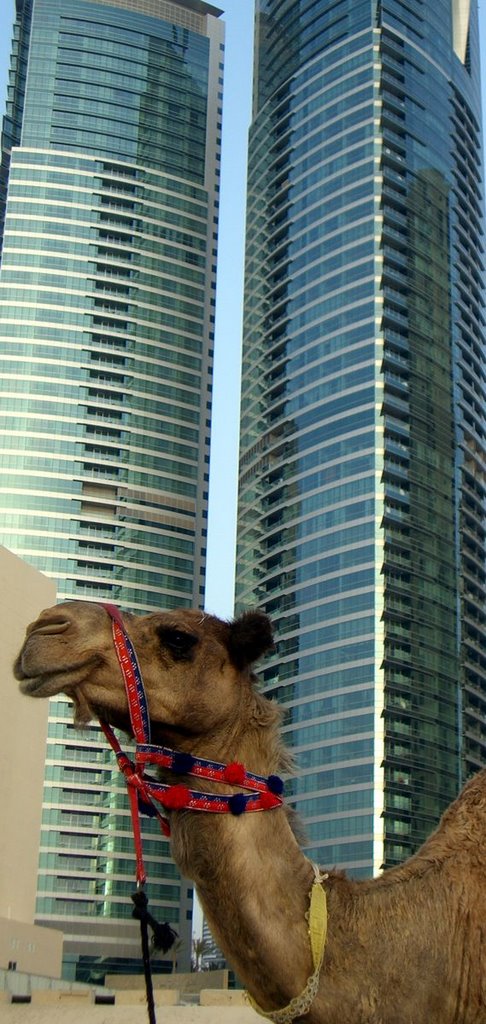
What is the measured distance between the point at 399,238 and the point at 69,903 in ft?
308

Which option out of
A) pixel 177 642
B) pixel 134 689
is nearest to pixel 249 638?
pixel 177 642

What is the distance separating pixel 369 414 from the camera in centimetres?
15312

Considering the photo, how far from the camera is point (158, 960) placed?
5664 inches

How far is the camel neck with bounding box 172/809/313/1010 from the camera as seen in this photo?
5.14 m

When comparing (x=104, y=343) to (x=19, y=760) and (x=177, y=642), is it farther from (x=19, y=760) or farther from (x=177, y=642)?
(x=177, y=642)

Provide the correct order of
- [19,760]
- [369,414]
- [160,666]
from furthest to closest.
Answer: [369,414]
[19,760]
[160,666]

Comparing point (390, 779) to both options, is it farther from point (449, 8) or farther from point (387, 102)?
point (449, 8)

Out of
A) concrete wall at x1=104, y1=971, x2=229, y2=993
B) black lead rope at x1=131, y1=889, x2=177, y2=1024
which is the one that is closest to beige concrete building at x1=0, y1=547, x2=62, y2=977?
concrete wall at x1=104, y1=971, x2=229, y2=993

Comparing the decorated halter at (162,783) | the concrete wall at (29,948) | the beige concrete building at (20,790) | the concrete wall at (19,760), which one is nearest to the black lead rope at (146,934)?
the decorated halter at (162,783)

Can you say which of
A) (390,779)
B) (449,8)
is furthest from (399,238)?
(390,779)

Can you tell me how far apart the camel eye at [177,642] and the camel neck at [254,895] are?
2.48 feet

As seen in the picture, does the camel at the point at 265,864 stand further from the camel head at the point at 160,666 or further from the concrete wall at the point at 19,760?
the concrete wall at the point at 19,760

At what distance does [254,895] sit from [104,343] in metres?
173

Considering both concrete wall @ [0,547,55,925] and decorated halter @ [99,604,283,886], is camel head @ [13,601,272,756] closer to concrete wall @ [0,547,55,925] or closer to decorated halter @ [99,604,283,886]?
decorated halter @ [99,604,283,886]
